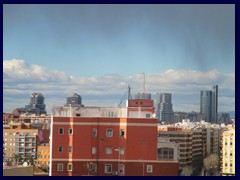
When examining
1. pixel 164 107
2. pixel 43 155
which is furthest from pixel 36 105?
pixel 43 155

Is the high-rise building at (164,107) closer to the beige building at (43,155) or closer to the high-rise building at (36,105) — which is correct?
the beige building at (43,155)

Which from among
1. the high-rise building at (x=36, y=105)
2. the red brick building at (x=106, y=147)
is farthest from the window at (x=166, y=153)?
the high-rise building at (x=36, y=105)

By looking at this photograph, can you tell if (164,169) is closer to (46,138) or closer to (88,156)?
(88,156)

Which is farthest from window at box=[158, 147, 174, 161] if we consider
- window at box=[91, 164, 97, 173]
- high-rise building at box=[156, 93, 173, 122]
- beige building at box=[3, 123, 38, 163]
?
beige building at box=[3, 123, 38, 163]

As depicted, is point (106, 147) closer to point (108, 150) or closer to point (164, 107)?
point (108, 150)

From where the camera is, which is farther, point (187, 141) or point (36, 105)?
point (36, 105)

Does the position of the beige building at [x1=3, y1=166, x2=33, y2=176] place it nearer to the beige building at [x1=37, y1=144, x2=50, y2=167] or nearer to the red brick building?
the red brick building

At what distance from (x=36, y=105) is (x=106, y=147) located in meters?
9.73

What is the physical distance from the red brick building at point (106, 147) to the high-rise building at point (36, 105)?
793 cm

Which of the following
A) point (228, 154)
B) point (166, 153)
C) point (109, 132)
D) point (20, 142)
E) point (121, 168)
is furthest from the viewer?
point (20, 142)

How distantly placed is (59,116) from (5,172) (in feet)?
6.91

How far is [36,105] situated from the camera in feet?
50.2

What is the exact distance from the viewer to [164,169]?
5.63m

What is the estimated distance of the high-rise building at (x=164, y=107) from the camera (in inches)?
476
